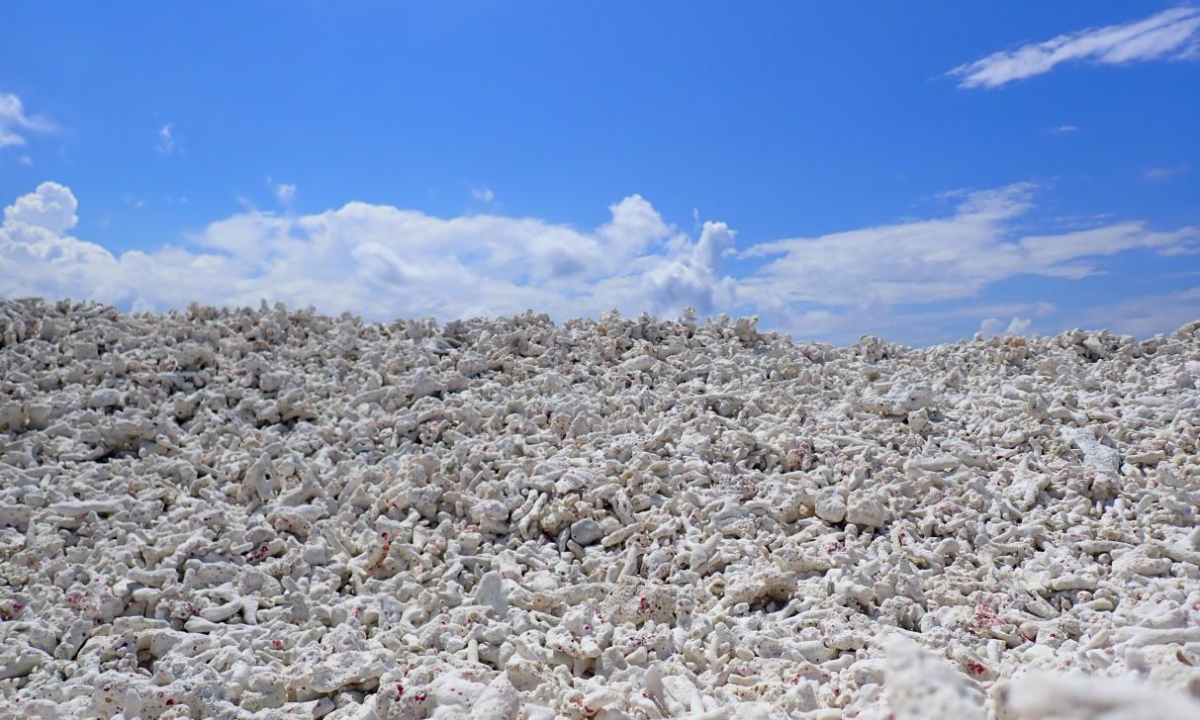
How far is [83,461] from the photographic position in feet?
20.3

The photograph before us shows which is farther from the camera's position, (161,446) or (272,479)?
(161,446)

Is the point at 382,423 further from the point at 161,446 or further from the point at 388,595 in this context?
the point at 388,595

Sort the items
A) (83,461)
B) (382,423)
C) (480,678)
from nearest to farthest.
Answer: (480,678), (83,461), (382,423)

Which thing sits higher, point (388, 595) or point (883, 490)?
point (883, 490)

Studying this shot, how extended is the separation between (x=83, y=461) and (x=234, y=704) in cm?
332

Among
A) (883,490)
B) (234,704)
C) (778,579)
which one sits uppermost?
(883,490)

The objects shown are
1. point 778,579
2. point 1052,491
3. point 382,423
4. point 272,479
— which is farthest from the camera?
point 382,423

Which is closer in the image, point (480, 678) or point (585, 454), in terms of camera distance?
point (480, 678)

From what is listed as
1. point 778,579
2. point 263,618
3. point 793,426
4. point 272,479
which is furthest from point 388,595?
point 793,426

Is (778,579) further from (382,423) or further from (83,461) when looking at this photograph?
(83,461)

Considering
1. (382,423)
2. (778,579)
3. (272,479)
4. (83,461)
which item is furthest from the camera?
(382,423)

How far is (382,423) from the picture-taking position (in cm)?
663

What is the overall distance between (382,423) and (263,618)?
2.34m

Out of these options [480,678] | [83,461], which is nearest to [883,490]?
[480,678]
